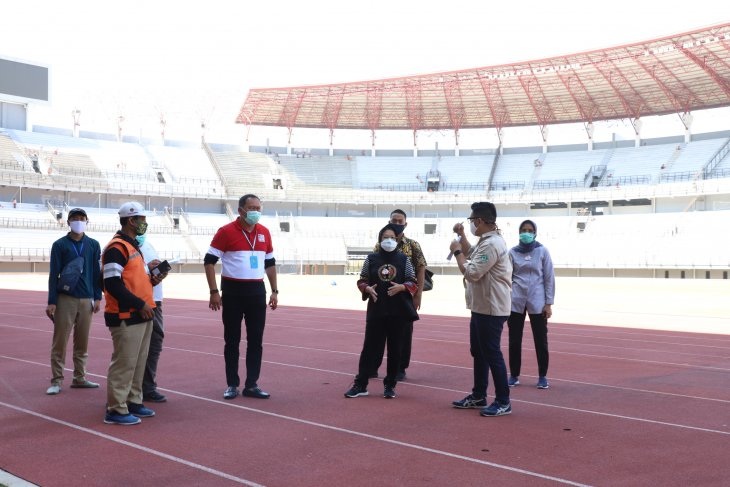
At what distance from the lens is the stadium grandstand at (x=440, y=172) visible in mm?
52906

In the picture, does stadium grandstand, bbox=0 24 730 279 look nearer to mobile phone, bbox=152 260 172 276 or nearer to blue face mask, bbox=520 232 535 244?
blue face mask, bbox=520 232 535 244

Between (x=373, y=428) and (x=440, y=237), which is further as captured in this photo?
(x=440, y=237)

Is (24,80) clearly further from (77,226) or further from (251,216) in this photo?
(251,216)

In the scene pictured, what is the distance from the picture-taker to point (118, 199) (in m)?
60.9

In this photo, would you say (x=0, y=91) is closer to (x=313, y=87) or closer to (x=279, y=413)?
(x=313, y=87)

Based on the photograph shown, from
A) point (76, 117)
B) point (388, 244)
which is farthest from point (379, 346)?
point (76, 117)

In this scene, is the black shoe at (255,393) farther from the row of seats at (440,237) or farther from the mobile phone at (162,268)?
the row of seats at (440,237)

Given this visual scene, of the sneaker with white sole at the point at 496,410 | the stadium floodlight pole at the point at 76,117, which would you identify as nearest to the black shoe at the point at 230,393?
the sneaker with white sole at the point at 496,410

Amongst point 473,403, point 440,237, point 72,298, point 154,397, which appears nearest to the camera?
point 473,403

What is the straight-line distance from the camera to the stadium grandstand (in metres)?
52.9

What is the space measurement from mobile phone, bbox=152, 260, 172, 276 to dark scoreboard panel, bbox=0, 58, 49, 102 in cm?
5987

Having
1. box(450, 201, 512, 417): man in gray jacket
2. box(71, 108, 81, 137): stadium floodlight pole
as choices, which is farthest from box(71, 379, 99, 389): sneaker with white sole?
box(71, 108, 81, 137): stadium floodlight pole

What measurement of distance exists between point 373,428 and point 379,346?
1.65 meters

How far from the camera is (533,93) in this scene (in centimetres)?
6241
